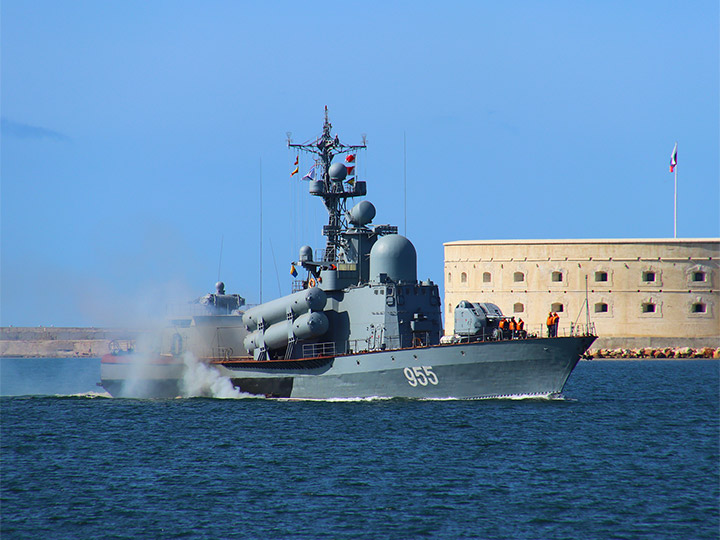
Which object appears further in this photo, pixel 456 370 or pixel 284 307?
pixel 284 307

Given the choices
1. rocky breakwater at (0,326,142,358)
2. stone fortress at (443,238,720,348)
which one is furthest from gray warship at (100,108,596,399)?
rocky breakwater at (0,326,142,358)

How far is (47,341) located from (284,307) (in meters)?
104

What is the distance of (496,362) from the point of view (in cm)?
3625

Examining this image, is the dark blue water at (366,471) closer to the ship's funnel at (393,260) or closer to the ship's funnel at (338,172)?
the ship's funnel at (393,260)

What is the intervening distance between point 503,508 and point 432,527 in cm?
241

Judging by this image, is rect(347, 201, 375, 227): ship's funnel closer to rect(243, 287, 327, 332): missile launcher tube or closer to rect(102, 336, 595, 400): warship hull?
rect(243, 287, 327, 332): missile launcher tube

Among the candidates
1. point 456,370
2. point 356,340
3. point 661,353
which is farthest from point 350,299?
point 661,353

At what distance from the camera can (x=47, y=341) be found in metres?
136

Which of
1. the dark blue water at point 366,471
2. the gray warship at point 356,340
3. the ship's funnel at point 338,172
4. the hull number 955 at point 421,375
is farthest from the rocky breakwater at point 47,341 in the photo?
the hull number 955 at point 421,375

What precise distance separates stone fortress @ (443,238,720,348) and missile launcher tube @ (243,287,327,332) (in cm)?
4427

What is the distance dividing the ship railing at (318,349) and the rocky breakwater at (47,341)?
319ft

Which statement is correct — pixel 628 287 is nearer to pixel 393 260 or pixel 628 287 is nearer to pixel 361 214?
pixel 361 214

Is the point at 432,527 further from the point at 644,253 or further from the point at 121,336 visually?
the point at 644,253

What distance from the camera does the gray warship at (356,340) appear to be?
3641 centimetres
